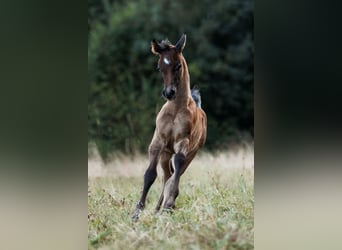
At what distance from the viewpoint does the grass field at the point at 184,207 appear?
3.98 meters

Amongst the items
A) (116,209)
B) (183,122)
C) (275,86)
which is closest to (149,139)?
(183,122)

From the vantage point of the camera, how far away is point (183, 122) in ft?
13.6

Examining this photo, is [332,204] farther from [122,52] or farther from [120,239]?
[122,52]

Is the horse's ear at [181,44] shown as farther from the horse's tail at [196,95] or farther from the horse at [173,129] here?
the horse's tail at [196,95]

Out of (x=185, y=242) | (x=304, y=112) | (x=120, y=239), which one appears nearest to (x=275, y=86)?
(x=304, y=112)

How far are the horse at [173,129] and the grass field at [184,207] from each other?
5 cm

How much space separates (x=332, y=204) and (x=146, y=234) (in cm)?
146

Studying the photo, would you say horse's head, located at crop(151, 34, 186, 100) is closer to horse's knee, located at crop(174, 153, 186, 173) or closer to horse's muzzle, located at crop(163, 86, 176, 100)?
horse's muzzle, located at crop(163, 86, 176, 100)

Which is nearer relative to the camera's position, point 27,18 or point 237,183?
point 27,18

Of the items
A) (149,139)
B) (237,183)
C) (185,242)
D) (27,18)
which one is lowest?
(185,242)

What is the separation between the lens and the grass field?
13.0ft

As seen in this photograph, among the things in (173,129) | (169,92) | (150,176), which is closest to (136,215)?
(150,176)

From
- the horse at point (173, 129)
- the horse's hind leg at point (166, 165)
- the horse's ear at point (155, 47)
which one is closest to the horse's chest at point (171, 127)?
the horse at point (173, 129)

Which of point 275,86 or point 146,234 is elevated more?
point 275,86
